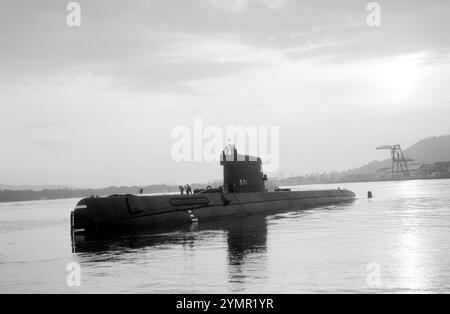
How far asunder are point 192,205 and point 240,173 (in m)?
10.4

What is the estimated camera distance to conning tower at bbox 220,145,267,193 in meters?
49.5

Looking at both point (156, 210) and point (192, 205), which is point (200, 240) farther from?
point (192, 205)

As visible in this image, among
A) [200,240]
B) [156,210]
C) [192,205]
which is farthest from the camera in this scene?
[192,205]

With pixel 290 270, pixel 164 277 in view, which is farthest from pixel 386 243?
pixel 164 277

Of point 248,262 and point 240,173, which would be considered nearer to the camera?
point 248,262

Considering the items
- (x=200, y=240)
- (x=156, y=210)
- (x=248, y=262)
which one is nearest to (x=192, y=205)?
(x=156, y=210)

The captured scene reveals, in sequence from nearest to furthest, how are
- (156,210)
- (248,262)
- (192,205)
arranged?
(248,262) < (156,210) < (192,205)

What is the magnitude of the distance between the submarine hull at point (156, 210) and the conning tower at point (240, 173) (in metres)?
0.97

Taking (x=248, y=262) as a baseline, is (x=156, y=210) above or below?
above

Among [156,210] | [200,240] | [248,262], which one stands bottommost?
[200,240]

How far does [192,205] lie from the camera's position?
134 feet

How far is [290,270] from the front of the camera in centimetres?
1789

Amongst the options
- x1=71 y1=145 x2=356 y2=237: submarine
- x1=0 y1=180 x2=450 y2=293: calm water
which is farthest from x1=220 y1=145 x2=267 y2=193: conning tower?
x1=0 y1=180 x2=450 y2=293: calm water
